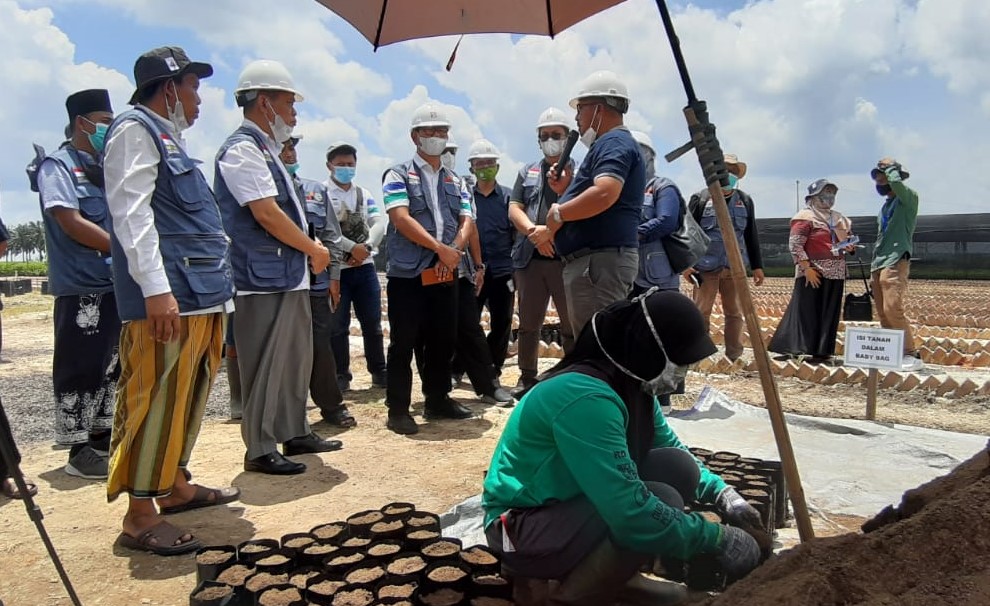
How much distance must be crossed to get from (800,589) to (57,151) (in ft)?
12.5

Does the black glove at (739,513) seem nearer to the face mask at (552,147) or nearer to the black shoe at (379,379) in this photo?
the face mask at (552,147)

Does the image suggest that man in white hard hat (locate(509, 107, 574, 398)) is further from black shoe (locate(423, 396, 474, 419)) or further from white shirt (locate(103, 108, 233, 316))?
white shirt (locate(103, 108, 233, 316))

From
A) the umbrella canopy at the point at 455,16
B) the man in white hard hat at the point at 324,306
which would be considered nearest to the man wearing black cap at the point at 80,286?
the man in white hard hat at the point at 324,306

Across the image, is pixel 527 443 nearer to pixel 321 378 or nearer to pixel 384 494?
pixel 384 494

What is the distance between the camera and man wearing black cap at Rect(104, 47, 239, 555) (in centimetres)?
261

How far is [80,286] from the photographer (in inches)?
141

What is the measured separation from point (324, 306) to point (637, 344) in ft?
10.3

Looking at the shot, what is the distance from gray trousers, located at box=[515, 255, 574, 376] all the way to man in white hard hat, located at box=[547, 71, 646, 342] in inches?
44.2

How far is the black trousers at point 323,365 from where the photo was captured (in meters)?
4.66

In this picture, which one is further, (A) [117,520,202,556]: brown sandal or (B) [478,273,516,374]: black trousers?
(B) [478,273,516,374]: black trousers

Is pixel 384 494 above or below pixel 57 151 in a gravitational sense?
below

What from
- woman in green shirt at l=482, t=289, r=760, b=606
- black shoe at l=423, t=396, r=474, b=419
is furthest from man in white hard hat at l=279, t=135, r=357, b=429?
woman in green shirt at l=482, t=289, r=760, b=606

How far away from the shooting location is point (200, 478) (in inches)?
143

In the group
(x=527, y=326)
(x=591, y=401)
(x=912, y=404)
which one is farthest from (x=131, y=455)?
(x=912, y=404)
